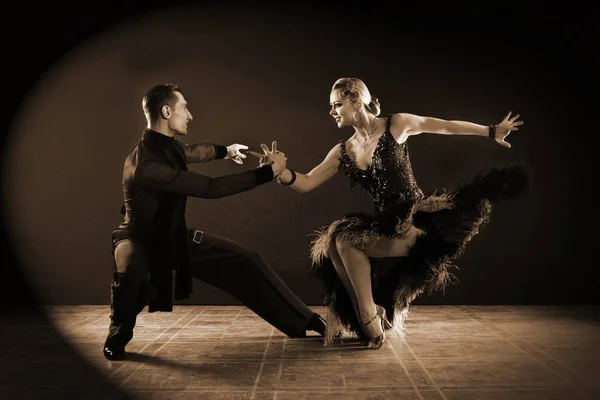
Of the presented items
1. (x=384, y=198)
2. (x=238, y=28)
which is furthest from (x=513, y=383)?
(x=238, y=28)

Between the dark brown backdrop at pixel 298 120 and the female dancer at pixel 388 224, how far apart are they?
1566 millimetres

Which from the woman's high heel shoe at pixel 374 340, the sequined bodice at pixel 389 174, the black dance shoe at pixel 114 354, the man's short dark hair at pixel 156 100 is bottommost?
the black dance shoe at pixel 114 354

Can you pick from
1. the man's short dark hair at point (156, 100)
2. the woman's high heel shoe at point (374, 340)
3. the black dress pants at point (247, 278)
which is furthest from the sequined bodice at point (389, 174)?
the man's short dark hair at point (156, 100)

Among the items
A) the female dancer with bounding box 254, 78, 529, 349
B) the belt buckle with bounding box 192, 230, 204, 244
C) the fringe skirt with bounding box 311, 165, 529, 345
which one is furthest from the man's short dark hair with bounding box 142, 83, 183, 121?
the fringe skirt with bounding box 311, 165, 529, 345

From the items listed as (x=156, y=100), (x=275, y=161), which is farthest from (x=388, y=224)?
(x=156, y=100)

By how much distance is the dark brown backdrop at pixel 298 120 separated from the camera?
5441 millimetres

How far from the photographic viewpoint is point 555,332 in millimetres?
4188

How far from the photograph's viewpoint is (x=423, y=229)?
370 centimetres

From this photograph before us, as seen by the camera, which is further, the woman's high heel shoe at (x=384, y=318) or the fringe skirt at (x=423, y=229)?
the woman's high heel shoe at (x=384, y=318)

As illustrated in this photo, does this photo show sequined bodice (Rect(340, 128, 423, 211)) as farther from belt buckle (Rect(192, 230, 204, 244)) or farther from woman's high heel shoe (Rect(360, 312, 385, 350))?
belt buckle (Rect(192, 230, 204, 244))

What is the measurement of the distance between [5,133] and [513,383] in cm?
432

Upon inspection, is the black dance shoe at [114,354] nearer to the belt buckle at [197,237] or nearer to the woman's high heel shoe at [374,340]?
the belt buckle at [197,237]

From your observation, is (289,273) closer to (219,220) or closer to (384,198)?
(219,220)

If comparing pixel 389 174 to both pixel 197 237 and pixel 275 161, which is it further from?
pixel 197 237
